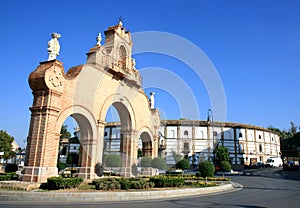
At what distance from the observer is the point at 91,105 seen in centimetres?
1670

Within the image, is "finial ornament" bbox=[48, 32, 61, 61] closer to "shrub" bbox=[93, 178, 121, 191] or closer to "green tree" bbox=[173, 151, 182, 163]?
"shrub" bbox=[93, 178, 121, 191]

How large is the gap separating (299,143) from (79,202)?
51.0 meters

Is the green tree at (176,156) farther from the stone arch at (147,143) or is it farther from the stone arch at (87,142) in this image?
the stone arch at (87,142)

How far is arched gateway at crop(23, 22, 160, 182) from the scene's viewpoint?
13125 millimetres

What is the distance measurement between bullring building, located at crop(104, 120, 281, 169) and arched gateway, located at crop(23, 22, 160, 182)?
20.3 m

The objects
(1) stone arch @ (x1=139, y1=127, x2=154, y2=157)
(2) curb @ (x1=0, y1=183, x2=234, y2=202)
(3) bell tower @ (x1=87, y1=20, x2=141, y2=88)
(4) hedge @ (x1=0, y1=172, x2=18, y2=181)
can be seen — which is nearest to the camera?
(2) curb @ (x1=0, y1=183, x2=234, y2=202)

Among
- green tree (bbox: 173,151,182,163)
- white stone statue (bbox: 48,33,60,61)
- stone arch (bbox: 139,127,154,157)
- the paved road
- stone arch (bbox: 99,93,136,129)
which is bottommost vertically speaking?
the paved road

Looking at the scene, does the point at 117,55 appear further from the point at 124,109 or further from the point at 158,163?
the point at 158,163

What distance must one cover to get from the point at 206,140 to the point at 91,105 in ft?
113

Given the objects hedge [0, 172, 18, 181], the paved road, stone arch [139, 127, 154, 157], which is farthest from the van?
hedge [0, 172, 18, 181]

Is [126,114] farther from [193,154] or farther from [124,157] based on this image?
[193,154]

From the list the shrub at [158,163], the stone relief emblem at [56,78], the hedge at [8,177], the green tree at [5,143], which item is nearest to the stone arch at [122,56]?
the stone relief emblem at [56,78]

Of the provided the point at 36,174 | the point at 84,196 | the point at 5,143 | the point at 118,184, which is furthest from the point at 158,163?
the point at 5,143

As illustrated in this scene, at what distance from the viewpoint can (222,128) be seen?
160 ft
